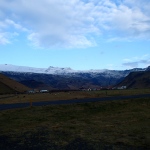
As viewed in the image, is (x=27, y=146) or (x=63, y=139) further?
(x=63, y=139)

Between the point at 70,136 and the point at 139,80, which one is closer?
the point at 70,136

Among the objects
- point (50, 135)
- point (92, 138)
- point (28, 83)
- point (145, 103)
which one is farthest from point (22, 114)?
point (28, 83)

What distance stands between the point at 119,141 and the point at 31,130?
21.5 ft

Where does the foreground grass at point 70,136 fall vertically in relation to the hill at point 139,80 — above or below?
below

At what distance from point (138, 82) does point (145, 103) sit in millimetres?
130541

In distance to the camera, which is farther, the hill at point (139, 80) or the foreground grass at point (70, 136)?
the hill at point (139, 80)

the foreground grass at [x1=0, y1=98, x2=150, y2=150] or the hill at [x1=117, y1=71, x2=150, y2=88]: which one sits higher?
the hill at [x1=117, y1=71, x2=150, y2=88]

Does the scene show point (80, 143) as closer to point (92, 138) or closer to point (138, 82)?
point (92, 138)

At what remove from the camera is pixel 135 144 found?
12703 millimetres

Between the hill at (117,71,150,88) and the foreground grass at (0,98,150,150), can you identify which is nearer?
the foreground grass at (0,98,150,150)

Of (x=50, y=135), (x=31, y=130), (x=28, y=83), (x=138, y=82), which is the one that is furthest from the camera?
(x=28, y=83)

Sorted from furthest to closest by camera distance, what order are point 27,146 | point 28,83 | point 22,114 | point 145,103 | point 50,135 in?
point 28,83 < point 145,103 < point 22,114 < point 50,135 < point 27,146

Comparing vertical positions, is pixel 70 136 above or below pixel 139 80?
below

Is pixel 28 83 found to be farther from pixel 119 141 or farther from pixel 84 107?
pixel 119 141
